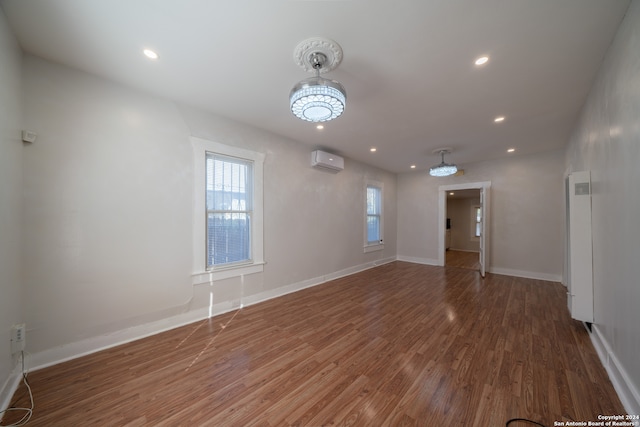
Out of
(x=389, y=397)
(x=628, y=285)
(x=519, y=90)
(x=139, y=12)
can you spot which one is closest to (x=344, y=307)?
(x=389, y=397)

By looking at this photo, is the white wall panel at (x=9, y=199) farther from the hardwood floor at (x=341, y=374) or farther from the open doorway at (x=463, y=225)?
the open doorway at (x=463, y=225)

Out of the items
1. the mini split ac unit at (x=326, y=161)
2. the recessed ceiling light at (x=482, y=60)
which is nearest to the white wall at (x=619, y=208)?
the recessed ceiling light at (x=482, y=60)

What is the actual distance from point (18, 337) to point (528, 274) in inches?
301

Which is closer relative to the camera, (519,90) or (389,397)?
(389,397)

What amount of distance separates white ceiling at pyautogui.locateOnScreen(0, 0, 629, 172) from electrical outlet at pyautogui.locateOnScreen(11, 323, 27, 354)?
228 centimetres

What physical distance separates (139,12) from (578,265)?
15.2ft

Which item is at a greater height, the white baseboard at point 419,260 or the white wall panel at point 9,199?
the white wall panel at point 9,199

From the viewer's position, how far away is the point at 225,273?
3.14 metres

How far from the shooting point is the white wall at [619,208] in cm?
145

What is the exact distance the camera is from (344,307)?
3.34m

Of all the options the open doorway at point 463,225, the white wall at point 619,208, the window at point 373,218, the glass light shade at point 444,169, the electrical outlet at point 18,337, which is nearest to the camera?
the white wall at point 619,208

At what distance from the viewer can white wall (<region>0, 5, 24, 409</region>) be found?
156cm

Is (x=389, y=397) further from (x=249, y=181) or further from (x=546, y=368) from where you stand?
(x=249, y=181)

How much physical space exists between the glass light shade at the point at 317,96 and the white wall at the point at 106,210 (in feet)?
5.59
